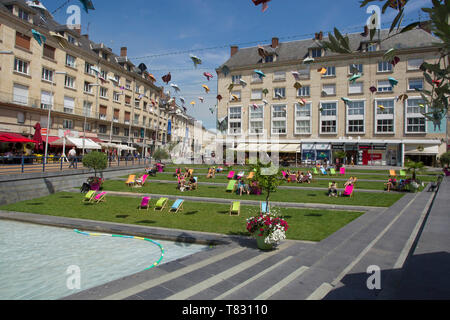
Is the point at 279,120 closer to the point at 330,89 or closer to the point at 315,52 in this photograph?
the point at 330,89

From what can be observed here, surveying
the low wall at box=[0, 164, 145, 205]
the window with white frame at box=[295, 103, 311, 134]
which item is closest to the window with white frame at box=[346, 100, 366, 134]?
the window with white frame at box=[295, 103, 311, 134]

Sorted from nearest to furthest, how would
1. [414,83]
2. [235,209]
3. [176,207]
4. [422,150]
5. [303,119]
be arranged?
1. [235,209]
2. [176,207]
3. [422,150]
4. [414,83]
5. [303,119]

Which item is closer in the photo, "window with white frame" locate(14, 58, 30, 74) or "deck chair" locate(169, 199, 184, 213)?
"deck chair" locate(169, 199, 184, 213)

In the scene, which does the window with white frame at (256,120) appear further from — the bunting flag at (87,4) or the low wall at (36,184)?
the bunting flag at (87,4)

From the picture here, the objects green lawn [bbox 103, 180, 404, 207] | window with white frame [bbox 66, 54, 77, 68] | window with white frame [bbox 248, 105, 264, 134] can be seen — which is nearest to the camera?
green lawn [bbox 103, 180, 404, 207]

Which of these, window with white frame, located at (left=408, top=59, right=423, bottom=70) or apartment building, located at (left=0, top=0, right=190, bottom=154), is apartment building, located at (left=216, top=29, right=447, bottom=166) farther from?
apartment building, located at (left=0, top=0, right=190, bottom=154)

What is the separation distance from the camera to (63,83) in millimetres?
34031

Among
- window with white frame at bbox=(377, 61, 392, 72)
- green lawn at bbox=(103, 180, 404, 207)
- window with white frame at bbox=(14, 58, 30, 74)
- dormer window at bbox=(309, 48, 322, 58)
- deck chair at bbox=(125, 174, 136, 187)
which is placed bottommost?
green lawn at bbox=(103, 180, 404, 207)

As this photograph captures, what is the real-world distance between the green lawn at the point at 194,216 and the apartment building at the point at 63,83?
10.5 m

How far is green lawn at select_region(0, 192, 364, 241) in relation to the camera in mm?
9680

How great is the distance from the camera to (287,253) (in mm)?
7062

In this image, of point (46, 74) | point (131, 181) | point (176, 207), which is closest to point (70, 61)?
point (46, 74)

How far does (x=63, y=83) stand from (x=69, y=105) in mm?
2582

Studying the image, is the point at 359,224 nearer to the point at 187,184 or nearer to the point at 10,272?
the point at 10,272
